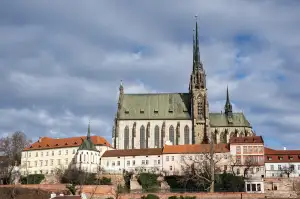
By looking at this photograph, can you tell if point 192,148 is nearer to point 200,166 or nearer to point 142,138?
point 200,166

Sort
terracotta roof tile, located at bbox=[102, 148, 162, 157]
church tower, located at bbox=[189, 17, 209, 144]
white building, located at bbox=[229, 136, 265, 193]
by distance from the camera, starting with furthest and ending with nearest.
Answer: church tower, located at bbox=[189, 17, 209, 144] < terracotta roof tile, located at bbox=[102, 148, 162, 157] < white building, located at bbox=[229, 136, 265, 193]

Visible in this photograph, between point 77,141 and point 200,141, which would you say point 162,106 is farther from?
point 77,141

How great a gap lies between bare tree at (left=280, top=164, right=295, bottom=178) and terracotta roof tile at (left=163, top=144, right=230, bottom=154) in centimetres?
1119

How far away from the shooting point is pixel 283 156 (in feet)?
299

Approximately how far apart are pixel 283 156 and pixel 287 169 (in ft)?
10.1

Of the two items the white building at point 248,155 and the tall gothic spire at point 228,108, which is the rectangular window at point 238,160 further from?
the tall gothic spire at point 228,108

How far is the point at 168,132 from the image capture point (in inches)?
4218

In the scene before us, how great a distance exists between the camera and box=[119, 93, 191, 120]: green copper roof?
109m

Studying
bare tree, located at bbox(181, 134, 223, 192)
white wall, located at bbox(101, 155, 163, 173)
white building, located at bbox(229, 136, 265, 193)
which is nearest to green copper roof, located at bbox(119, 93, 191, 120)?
white wall, located at bbox(101, 155, 163, 173)

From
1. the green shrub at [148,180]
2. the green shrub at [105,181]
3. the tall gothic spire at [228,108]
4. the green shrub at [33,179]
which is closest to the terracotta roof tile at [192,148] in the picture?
the green shrub at [148,180]

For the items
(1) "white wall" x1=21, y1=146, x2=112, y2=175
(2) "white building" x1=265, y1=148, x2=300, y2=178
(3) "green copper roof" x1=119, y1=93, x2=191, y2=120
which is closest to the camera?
(2) "white building" x1=265, y1=148, x2=300, y2=178

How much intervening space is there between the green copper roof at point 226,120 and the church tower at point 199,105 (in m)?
4.84

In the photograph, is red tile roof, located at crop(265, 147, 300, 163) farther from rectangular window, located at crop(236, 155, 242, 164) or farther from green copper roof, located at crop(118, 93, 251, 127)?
green copper roof, located at crop(118, 93, 251, 127)

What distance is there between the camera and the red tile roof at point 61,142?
102650 mm
